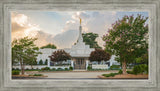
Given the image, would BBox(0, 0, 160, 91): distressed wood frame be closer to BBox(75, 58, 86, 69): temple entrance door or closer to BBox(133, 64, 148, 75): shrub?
BBox(133, 64, 148, 75): shrub

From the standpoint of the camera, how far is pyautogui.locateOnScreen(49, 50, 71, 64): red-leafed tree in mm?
7133

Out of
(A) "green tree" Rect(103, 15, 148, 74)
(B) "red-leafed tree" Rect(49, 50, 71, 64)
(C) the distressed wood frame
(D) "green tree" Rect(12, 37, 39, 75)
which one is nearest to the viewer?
(C) the distressed wood frame

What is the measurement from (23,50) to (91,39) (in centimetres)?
266

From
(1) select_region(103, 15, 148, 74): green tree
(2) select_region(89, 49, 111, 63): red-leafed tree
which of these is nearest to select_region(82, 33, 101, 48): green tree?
(2) select_region(89, 49, 111, 63): red-leafed tree

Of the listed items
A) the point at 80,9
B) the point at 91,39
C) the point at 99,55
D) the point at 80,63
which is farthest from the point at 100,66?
the point at 80,9

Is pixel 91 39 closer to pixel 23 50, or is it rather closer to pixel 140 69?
pixel 140 69

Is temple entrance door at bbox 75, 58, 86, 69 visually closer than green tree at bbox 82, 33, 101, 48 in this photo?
No

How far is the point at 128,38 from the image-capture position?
474 cm

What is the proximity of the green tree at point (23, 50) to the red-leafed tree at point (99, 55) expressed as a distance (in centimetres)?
258

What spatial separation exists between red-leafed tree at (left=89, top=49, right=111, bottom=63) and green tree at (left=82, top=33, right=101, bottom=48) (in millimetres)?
285

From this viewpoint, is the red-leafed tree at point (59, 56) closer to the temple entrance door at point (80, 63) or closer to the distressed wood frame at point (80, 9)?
the temple entrance door at point (80, 63)

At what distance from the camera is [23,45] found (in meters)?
5.26

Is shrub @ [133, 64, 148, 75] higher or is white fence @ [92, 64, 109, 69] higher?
shrub @ [133, 64, 148, 75]

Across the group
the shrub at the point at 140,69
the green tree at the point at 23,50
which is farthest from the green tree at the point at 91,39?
the green tree at the point at 23,50
